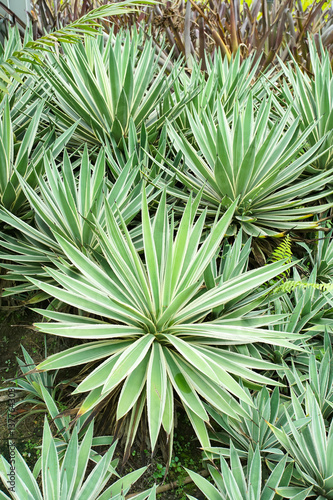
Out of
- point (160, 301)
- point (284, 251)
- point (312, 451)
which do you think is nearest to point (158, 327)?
point (160, 301)

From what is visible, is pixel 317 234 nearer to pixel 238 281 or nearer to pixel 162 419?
pixel 238 281

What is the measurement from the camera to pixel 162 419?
1.41m

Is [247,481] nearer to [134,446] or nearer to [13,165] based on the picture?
[134,446]

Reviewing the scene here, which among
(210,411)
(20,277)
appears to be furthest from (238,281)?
(20,277)

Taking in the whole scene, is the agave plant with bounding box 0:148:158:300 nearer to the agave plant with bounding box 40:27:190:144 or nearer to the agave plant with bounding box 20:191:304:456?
the agave plant with bounding box 20:191:304:456

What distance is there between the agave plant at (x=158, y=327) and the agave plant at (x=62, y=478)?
0.16m

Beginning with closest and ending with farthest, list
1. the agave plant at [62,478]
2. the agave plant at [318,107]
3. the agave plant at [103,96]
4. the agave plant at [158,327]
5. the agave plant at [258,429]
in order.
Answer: the agave plant at [62,478], the agave plant at [158,327], the agave plant at [258,429], the agave plant at [103,96], the agave plant at [318,107]

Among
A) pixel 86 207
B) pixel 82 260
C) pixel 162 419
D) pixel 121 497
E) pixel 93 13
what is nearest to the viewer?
pixel 121 497

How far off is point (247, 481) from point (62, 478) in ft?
2.04

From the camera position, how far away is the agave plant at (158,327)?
4.57 ft

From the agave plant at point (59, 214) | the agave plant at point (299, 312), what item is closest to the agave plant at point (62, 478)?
the agave plant at point (59, 214)

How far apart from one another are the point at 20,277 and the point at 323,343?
1.40 metres

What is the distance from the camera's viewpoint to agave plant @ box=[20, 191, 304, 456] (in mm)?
1392

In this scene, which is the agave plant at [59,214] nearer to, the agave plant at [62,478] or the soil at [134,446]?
the soil at [134,446]
